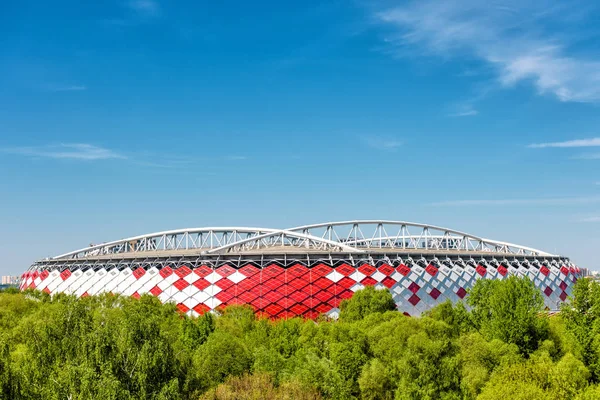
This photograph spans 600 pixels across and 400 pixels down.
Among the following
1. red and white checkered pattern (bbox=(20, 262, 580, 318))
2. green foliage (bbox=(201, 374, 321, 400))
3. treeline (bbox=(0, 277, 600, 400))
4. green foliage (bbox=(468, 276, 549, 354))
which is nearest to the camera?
treeline (bbox=(0, 277, 600, 400))

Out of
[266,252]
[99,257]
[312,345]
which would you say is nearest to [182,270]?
[266,252]

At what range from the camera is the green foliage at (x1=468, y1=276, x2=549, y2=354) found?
4631 centimetres

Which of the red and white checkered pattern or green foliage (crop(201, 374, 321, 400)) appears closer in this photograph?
green foliage (crop(201, 374, 321, 400))

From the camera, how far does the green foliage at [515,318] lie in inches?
1823

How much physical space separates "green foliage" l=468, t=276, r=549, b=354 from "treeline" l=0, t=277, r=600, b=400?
9 centimetres

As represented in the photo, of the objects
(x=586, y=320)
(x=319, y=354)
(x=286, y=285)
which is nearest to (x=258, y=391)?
(x=319, y=354)

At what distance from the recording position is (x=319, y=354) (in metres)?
42.3

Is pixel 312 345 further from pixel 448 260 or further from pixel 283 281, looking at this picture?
pixel 448 260

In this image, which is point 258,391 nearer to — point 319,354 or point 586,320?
point 319,354

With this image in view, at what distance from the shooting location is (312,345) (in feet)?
145

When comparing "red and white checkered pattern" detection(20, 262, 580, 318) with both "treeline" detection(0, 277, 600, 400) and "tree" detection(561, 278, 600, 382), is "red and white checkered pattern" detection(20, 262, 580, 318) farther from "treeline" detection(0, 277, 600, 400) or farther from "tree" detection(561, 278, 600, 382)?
"tree" detection(561, 278, 600, 382)

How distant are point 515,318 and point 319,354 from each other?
54.4 feet

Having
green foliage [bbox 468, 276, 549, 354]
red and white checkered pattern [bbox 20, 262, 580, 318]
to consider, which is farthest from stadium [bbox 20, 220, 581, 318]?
green foliage [bbox 468, 276, 549, 354]

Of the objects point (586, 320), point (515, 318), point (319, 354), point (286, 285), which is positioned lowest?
point (319, 354)
